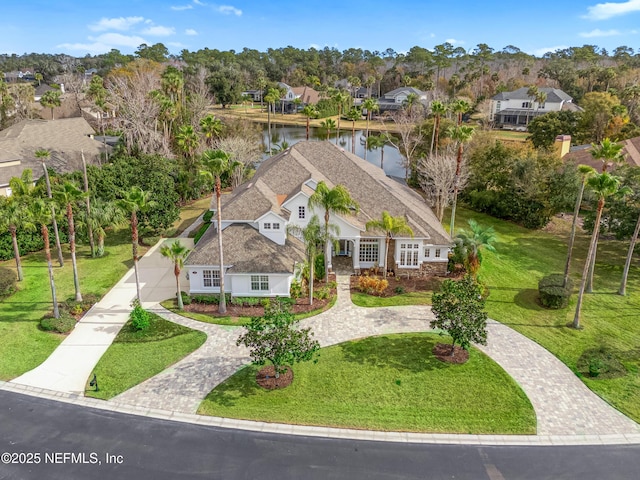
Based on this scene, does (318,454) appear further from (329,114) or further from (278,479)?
(329,114)

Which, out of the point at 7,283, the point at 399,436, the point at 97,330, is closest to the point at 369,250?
the point at 399,436

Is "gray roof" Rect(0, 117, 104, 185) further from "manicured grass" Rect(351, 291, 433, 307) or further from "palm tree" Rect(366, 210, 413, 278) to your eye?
"manicured grass" Rect(351, 291, 433, 307)

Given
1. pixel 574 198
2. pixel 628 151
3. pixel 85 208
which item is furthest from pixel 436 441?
pixel 628 151

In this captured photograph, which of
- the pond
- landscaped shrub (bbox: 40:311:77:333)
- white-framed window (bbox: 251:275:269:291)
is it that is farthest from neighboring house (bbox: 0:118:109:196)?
white-framed window (bbox: 251:275:269:291)

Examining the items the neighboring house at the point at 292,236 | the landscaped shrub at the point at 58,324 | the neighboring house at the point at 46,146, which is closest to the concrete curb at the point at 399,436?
the landscaped shrub at the point at 58,324

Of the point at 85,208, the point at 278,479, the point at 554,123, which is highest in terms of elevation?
the point at 554,123

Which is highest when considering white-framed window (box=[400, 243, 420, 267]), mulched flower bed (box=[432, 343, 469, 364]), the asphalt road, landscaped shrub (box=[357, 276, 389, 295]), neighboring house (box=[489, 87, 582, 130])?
neighboring house (box=[489, 87, 582, 130])

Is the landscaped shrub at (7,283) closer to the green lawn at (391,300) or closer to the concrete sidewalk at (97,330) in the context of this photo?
the concrete sidewalk at (97,330)

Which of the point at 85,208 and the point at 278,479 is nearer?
the point at 278,479
